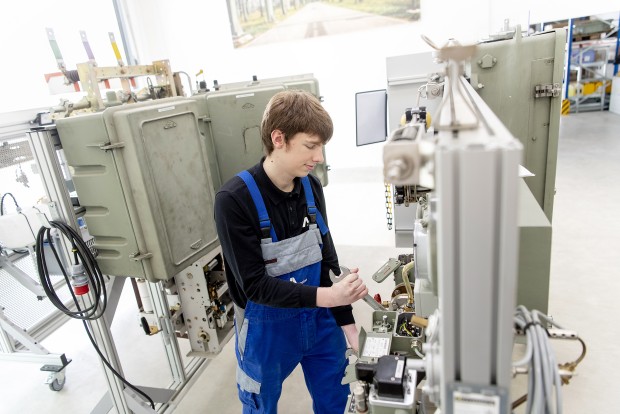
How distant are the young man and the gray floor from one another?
74 cm

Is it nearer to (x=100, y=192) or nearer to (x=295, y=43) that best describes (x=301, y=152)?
(x=100, y=192)

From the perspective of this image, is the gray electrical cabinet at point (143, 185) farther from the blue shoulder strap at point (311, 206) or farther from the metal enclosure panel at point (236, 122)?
the blue shoulder strap at point (311, 206)

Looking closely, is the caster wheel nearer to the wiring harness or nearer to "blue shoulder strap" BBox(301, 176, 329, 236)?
"blue shoulder strap" BBox(301, 176, 329, 236)

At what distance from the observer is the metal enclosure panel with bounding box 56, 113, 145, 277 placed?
5.06 feet

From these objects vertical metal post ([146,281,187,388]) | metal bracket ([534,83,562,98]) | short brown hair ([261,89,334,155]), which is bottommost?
vertical metal post ([146,281,187,388])

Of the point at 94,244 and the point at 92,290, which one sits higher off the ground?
the point at 94,244

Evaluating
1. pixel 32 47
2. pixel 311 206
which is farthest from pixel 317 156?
pixel 32 47

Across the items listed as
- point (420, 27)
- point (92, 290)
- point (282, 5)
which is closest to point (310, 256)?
point (92, 290)

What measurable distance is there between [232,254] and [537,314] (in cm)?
83

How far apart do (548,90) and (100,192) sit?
2133 mm

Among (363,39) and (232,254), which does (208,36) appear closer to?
(363,39)

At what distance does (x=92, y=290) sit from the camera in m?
→ 1.63

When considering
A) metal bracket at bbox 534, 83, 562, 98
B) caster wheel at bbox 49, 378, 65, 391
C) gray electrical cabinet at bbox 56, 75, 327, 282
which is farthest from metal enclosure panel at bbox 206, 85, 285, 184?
caster wheel at bbox 49, 378, 65, 391

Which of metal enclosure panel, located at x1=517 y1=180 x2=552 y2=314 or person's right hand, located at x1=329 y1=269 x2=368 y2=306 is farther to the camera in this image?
person's right hand, located at x1=329 y1=269 x2=368 y2=306
